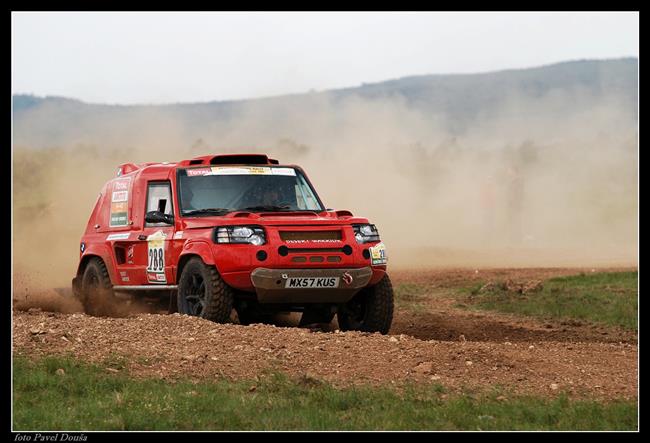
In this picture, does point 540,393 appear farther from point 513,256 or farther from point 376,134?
point 376,134

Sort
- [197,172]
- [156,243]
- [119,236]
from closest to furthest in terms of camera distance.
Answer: [156,243] < [197,172] < [119,236]

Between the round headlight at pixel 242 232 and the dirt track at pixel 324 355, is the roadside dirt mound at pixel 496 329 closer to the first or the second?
the dirt track at pixel 324 355

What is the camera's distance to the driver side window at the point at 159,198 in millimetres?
14555

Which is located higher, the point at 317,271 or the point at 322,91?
the point at 322,91

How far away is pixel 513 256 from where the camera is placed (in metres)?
41.2

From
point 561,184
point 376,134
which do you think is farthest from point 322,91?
point 561,184

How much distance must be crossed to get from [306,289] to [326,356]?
6.86 ft

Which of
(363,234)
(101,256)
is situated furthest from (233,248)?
(101,256)

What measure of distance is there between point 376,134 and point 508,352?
85712 millimetres

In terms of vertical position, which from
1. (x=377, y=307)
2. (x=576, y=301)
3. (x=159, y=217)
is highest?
(x=159, y=217)

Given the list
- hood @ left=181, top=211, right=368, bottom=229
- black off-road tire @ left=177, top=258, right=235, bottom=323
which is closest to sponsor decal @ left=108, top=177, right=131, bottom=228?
hood @ left=181, top=211, right=368, bottom=229

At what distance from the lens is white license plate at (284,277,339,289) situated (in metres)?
13.1

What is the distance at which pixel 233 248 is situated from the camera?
13.1m

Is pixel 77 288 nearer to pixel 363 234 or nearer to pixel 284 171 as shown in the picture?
pixel 284 171
